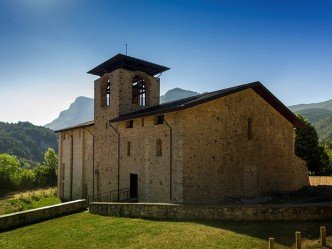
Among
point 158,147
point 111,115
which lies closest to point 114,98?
point 111,115

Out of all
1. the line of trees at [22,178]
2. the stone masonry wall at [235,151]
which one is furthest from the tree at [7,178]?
the stone masonry wall at [235,151]

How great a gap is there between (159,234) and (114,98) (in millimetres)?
15075

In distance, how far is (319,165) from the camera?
135 ft

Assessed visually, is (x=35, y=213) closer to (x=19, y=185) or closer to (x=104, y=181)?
(x=104, y=181)

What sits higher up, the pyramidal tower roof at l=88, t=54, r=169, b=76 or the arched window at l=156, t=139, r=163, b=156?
the pyramidal tower roof at l=88, t=54, r=169, b=76

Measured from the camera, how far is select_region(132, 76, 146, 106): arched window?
90.7 feet

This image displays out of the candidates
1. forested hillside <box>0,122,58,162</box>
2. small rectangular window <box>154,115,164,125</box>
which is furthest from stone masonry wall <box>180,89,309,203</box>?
forested hillside <box>0,122,58,162</box>

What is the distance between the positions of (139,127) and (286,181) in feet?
39.2

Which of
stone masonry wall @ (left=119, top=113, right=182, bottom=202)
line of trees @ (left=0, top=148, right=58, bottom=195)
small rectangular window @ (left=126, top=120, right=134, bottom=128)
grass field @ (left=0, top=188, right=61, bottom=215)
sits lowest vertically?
grass field @ (left=0, top=188, right=61, bottom=215)

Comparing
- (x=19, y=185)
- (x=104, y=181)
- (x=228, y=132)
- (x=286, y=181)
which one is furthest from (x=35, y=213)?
(x=19, y=185)

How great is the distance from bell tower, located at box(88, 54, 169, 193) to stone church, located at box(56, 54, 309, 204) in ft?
0.27

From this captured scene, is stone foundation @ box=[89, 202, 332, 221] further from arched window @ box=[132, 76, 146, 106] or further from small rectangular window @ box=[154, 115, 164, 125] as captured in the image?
arched window @ box=[132, 76, 146, 106]

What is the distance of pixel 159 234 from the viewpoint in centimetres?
1277

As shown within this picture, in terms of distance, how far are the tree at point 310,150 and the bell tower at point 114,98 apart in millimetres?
23641
